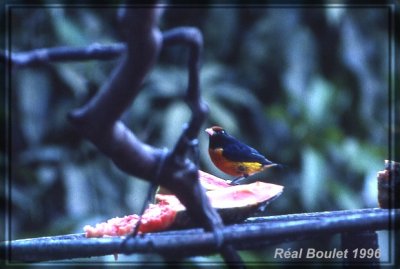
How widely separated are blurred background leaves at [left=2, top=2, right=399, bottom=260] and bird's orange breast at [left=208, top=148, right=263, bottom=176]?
4.74 feet

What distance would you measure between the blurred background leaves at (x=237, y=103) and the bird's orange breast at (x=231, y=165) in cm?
145

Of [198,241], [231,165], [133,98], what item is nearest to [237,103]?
[231,165]

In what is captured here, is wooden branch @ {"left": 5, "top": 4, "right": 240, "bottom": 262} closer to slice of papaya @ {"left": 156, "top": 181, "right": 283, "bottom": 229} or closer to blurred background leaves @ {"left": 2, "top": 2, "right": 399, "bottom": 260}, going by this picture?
slice of papaya @ {"left": 156, "top": 181, "right": 283, "bottom": 229}

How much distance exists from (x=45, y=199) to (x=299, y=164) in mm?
1121

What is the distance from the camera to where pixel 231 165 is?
4.20ft

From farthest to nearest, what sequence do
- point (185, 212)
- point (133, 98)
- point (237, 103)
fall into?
1. point (237, 103)
2. point (185, 212)
3. point (133, 98)

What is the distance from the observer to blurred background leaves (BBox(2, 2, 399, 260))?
2986 millimetres

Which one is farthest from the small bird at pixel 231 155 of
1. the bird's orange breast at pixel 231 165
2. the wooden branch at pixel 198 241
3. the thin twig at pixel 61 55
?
the thin twig at pixel 61 55

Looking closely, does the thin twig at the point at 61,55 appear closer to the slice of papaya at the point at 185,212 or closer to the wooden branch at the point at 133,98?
the wooden branch at the point at 133,98

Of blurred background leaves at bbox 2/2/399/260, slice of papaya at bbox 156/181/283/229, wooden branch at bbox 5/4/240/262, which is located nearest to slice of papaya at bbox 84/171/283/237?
slice of papaya at bbox 156/181/283/229

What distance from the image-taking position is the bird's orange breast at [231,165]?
1.26m

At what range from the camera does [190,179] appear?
898 mm

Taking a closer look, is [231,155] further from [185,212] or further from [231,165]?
[185,212]

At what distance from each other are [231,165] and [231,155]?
1.0 inches
